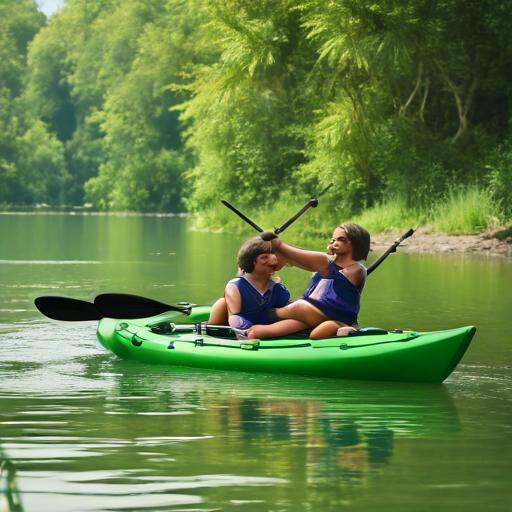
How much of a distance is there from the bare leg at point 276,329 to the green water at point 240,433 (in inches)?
13.0

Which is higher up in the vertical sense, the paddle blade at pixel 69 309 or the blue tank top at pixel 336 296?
the blue tank top at pixel 336 296

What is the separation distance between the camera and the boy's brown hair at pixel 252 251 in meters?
6.79

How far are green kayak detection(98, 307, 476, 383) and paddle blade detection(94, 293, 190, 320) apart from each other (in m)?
0.51

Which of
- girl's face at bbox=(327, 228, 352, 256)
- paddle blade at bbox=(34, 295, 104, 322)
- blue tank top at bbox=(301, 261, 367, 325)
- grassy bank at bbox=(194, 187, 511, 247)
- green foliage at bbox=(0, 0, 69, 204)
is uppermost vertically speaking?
green foliage at bbox=(0, 0, 69, 204)

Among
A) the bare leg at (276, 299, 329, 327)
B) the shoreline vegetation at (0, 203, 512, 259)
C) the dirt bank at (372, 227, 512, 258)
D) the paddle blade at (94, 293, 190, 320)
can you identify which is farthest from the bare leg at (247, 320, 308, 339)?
the dirt bank at (372, 227, 512, 258)

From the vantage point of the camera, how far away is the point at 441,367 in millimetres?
6398

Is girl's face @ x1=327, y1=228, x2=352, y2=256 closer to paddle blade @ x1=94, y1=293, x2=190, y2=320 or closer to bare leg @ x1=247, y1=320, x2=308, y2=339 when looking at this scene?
bare leg @ x1=247, y1=320, x2=308, y2=339

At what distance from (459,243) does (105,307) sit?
12.2m

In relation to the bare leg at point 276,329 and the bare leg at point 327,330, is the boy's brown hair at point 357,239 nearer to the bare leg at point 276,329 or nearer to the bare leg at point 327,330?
the bare leg at point 327,330

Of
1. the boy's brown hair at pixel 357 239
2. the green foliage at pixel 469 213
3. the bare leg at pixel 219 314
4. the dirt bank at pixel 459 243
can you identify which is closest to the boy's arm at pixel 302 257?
the boy's brown hair at pixel 357 239

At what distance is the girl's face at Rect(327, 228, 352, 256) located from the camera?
→ 6680mm

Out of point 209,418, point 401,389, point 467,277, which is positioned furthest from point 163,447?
point 467,277

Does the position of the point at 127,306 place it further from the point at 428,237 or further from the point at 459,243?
the point at 428,237

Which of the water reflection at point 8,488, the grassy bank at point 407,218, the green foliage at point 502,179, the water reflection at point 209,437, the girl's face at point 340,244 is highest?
the green foliage at point 502,179
